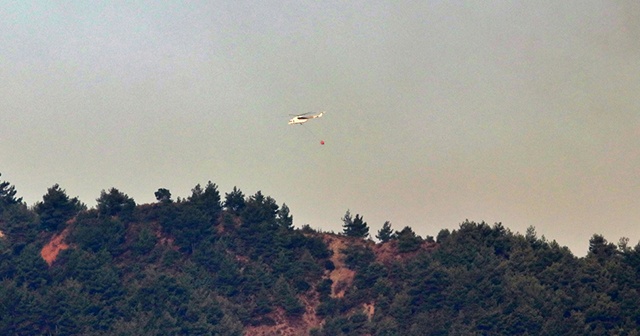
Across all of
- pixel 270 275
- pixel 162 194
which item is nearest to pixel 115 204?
pixel 162 194

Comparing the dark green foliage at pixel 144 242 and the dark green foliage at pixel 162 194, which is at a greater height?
the dark green foliage at pixel 162 194

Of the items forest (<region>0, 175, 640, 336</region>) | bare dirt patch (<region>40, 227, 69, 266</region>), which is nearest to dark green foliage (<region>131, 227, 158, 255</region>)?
forest (<region>0, 175, 640, 336</region>)

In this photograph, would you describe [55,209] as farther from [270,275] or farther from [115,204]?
[270,275]

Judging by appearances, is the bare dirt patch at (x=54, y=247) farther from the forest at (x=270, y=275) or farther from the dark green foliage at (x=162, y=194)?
the dark green foliage at (x=162, y=194)

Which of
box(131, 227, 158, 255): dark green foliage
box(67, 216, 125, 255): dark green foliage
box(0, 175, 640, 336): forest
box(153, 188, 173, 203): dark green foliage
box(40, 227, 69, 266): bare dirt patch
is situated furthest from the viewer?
box(153, 188, 173, 203): dark green foliage

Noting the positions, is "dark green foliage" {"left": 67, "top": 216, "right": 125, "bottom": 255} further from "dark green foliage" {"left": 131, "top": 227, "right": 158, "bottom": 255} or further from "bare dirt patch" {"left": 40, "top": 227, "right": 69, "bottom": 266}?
"dark green foliage" {"left": 131, "top": 227, "right": 158, "bottom": 255}

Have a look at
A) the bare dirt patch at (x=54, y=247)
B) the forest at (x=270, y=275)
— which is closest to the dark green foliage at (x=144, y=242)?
the forest at (x=270, y=275)

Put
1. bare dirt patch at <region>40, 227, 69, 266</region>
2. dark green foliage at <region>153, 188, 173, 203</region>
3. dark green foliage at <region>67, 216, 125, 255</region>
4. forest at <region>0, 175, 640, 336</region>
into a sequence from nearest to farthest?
1. forest at <region>0, 175, 640, 336</region>
2. dark green foliage at <region>67, 216, 125, 255</region>
3. bare dirt patch at <region>40, 227, 69, 266</region>
4. dark green foliage at <region>153, 188, 173, 203</region>
